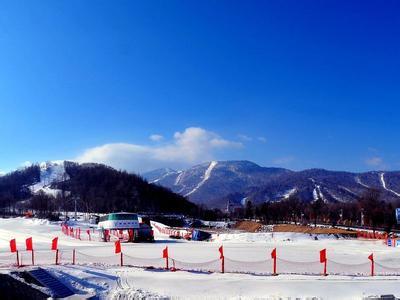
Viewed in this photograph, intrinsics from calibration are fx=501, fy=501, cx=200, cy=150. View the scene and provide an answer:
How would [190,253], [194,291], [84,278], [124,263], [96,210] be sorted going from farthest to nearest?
[96,210] → [190,253] → [124,263] → [84,278] → [194,291]

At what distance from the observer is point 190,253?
1469 inches

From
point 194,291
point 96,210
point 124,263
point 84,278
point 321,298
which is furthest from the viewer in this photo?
point 96,210

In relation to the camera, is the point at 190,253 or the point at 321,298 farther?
the point at 190,253

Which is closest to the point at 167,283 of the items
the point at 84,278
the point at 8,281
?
the point at 84,278

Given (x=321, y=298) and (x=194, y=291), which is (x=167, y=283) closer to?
(x=194, y=291)

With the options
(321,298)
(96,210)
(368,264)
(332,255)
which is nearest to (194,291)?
(321,298)

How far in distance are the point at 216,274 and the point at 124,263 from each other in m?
7.37

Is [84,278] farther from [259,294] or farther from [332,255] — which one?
[332,255]

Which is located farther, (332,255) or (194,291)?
(332,255)

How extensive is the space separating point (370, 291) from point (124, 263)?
14780 mm

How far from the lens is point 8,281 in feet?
71.8

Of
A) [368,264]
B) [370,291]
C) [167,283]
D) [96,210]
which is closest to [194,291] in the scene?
[167,283]

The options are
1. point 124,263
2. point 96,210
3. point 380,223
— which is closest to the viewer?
point 124,263

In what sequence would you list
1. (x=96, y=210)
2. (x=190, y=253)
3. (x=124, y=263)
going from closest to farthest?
(x=124, y=263) < (x=190, y=253) < (x=96, y=210)
